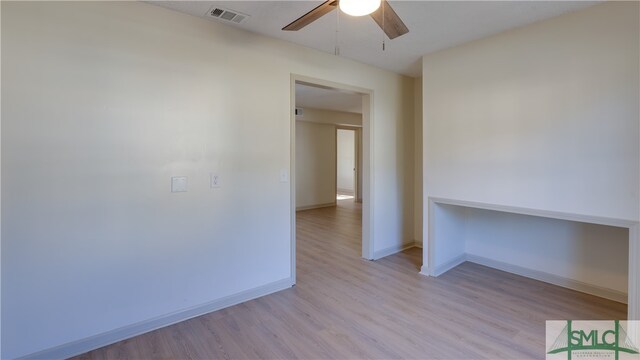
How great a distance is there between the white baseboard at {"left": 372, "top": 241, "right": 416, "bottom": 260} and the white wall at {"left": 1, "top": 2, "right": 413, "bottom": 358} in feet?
4.49

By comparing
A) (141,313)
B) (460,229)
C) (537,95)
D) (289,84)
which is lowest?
(141,313)

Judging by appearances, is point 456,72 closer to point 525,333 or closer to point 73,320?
point 525,333

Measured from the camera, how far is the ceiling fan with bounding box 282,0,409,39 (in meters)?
1.52

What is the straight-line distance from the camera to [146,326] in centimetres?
226

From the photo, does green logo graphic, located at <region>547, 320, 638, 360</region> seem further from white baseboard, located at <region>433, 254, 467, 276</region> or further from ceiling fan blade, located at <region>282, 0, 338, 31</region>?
ceiling fan blade, located at <region>282, 0, 338, 31</region>

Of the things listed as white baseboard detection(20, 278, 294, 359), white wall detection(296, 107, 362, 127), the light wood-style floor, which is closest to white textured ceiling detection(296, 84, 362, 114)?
white wall detection(296, 107, 362, 127)

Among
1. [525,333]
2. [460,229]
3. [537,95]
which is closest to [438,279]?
[460,229]

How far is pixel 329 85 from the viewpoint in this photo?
3.30 meters

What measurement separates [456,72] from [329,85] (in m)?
1.32

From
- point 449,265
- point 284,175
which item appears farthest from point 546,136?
point 284,175

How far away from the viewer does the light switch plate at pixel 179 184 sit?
7.69ft

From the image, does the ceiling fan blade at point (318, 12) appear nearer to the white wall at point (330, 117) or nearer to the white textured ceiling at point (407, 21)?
the white textured ceiling at point (407, 21)

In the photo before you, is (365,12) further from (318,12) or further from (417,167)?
(417,167)

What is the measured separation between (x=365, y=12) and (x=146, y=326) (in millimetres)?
2600
